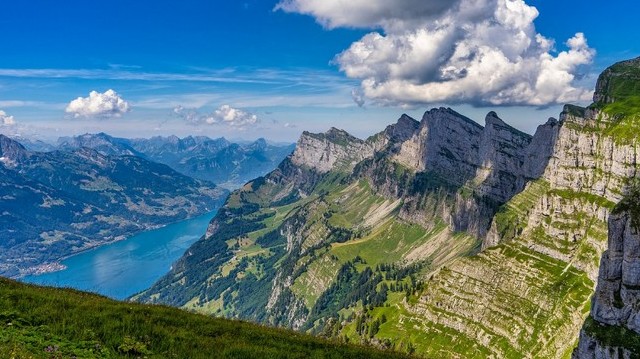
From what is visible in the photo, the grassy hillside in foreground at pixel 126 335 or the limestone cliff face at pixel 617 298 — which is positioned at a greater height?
the grassy hillside in foreground at pixel 126 335

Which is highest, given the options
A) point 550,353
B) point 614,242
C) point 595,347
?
point 614,242

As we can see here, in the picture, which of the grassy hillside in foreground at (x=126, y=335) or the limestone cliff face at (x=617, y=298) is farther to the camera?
the limestone cliff face at (x=617, y=298)

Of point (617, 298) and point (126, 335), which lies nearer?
point (126, 335)

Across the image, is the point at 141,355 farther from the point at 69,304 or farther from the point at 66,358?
the point at 69,304

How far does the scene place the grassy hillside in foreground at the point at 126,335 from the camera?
22016 mm

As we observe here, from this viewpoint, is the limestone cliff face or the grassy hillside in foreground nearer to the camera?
the grassy hillside in foreground

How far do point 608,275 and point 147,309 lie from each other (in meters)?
140

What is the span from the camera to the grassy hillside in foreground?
2202 centimetres

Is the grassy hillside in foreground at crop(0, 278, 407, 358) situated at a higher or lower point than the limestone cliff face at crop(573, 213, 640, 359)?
higher

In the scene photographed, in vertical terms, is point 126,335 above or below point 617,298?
above

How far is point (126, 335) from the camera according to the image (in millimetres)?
25281

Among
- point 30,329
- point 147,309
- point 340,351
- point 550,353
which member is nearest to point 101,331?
point 30,329

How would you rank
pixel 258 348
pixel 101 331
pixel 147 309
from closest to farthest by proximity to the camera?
pixel 101 331, pixel 258 348, pixel 147 309

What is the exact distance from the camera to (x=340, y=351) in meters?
34.0
